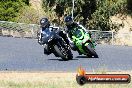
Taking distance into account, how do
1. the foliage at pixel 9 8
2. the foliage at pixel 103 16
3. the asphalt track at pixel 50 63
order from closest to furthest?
1. the asphalt track at pixel 50 63
2. the foliage at pixel 103 16
3. the foliage at pixel 9 8

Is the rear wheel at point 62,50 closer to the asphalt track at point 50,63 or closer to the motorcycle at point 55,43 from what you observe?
the motorcycle at point 55,43

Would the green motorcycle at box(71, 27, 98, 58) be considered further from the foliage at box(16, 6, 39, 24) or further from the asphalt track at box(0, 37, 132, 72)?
the foliage at box(16, 6, 39, 24)

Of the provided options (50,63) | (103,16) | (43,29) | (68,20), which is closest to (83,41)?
(68,20)

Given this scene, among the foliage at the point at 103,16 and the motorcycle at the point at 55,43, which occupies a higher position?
the motorcycle at the point at 55,43

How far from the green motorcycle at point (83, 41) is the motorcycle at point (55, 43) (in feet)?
2.55

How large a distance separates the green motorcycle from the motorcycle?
2.55 ft

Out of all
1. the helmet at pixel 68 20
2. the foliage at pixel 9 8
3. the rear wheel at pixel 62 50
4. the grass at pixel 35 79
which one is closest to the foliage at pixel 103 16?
the foliage at pixel 9 8

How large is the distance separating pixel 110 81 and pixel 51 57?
14410mm

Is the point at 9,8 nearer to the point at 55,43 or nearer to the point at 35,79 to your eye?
the point at 55,43

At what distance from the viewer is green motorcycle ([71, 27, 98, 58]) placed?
22.4m

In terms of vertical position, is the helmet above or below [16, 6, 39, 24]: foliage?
above

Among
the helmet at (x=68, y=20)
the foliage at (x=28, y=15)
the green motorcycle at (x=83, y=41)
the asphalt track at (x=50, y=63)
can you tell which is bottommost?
the foliage at (x=28, y=15)

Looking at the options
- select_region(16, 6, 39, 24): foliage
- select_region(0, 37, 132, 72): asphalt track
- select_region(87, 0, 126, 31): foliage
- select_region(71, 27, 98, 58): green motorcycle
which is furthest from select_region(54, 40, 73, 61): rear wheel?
select_region(16, 6, 39, 24): foliage

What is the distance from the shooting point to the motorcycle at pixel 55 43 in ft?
69.3
